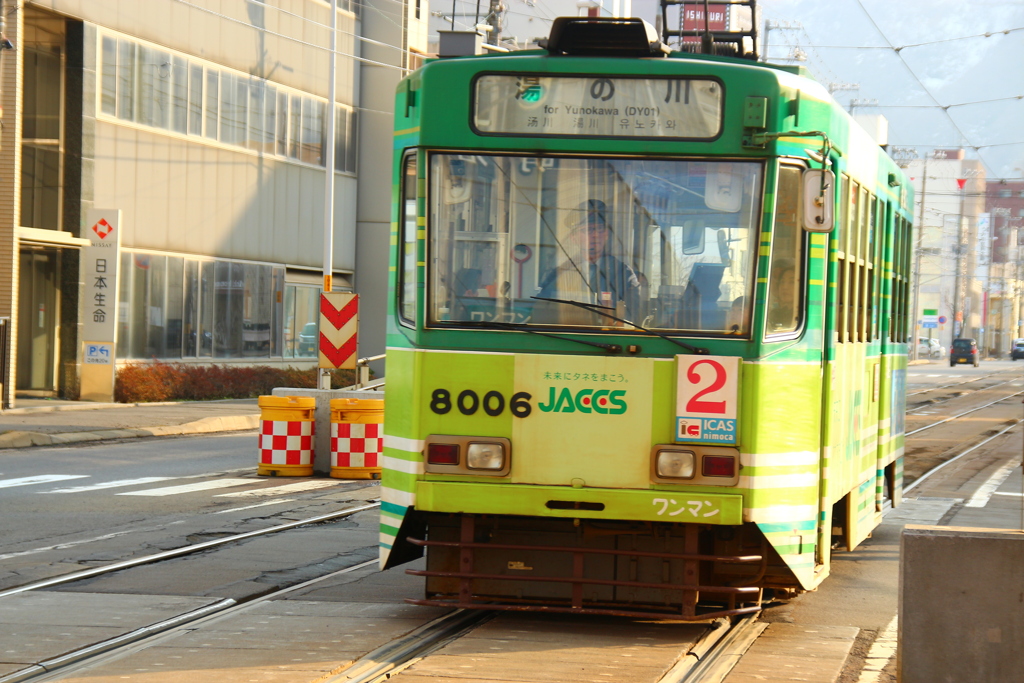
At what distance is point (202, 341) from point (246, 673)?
83.7ft

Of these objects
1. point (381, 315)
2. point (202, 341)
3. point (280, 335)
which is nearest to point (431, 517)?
point (202, 341)

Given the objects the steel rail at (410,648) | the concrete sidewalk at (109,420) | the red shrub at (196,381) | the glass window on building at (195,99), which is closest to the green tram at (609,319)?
the steel rail at (410,648)

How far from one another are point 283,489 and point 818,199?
29.2 feet

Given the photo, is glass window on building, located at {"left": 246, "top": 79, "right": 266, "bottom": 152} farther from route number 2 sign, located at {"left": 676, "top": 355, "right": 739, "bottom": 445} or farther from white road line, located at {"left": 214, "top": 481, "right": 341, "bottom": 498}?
route number 2 sign, located at {"left": 676, "top": 355, "right": 739, "bottom": 445}

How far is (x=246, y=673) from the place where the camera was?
6098 mm

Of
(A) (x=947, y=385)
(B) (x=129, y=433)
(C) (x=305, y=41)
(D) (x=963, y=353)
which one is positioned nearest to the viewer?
(B) (x=129, y=433)

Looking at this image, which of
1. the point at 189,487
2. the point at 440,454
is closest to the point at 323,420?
the point at 189,487

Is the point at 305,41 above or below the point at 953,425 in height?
above

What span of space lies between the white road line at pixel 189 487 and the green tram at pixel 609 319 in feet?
23.6

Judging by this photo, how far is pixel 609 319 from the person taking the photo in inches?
273

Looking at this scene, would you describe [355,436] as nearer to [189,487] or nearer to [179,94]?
[189,487]

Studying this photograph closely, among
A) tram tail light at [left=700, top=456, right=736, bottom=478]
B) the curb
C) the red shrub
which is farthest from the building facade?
tram tail light at [left=700, top=456, right=736, bottom=478]

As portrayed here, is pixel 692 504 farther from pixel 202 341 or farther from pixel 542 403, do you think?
pixel 202 341

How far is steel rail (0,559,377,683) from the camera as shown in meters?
6.07
